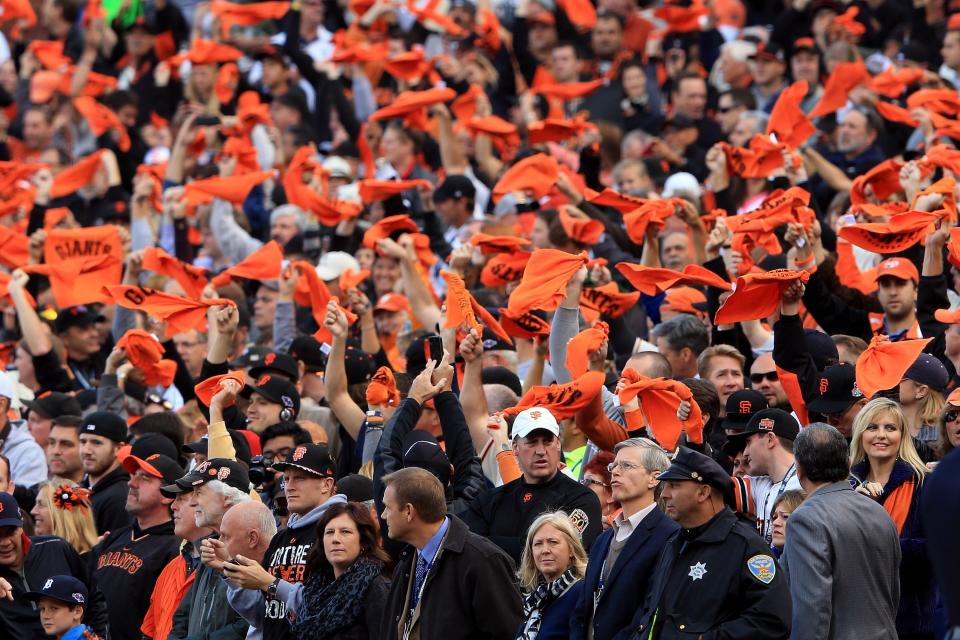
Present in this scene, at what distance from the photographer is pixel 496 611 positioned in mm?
7020

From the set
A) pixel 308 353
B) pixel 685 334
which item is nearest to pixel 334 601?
pixel 685 334

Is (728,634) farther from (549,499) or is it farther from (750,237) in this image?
(750,237)

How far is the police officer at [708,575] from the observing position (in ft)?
19.9

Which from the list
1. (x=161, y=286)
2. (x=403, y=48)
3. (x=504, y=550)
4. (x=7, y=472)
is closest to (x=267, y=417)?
(x=7, y=472)

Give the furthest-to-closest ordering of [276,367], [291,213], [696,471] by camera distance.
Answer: [291,213]
[276,367]
[696,471]

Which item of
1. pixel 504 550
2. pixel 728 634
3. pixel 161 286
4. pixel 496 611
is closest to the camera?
pixel 728 634

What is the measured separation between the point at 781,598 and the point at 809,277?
11.0ft

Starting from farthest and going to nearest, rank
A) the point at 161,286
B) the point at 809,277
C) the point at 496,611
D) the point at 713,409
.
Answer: the point at 161,286 < the point at 809,277 < the point at 713,409 < the point at 496,611

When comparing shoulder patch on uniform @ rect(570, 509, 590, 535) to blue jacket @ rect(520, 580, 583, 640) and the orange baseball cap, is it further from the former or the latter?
the orange baseball cap

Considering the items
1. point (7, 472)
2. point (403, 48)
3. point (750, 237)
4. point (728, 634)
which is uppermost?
point (728, 634)

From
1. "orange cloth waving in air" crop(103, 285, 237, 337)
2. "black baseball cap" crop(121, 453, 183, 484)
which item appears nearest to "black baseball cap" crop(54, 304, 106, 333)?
"orange cloth waving in air" crop(103, 285, 237, 337)

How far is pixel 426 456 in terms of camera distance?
25.8ft

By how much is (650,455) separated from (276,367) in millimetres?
3639

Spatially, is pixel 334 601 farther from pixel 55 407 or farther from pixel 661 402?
pixel 55 407
